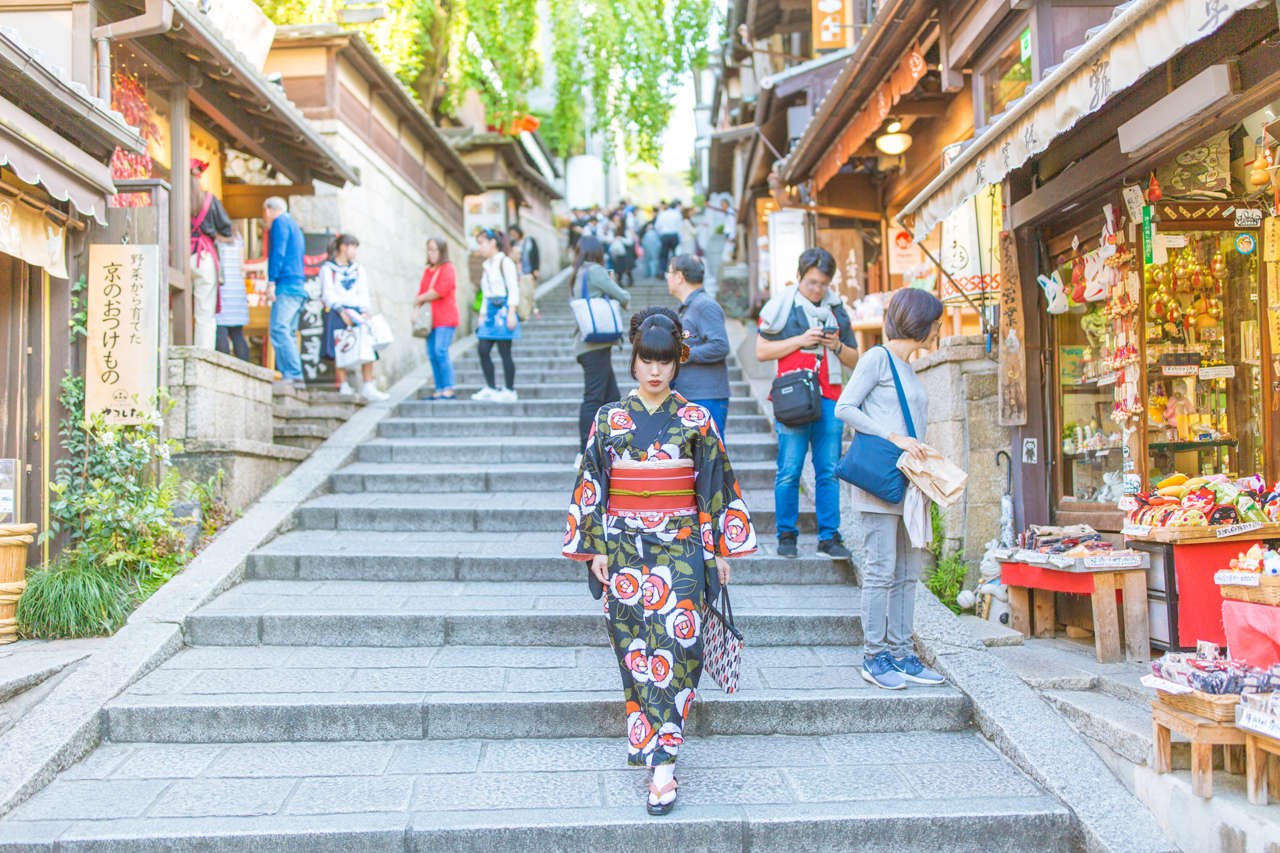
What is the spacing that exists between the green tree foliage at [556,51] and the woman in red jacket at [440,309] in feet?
17.4

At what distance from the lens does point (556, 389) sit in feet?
37.1

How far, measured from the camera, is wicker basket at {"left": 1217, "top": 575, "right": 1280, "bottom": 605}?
3826 mm

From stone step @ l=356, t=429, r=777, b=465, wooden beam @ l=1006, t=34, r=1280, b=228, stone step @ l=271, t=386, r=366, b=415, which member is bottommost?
stone step @ l=356, t=429, r=777, b=465

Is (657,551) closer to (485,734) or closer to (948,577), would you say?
(485,734)

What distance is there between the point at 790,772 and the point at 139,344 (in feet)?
16.2

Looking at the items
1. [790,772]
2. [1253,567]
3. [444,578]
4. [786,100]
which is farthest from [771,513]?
[786,100]

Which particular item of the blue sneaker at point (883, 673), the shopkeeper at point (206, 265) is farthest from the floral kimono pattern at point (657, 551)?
the shopkeeper at point (206, 265)

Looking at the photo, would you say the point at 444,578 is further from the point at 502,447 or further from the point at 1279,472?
the point at 1279,472

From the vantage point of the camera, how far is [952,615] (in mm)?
5645

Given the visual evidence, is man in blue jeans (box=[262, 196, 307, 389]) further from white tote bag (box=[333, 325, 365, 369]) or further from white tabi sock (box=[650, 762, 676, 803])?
white tabi sock (box=[650, 762, 676, 803])

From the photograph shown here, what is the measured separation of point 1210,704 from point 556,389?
849 cm

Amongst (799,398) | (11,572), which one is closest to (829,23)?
(799,398)

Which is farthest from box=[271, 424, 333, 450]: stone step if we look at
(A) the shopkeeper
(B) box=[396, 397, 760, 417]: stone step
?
(B) box=[396, 397, 760, 417]: stone step

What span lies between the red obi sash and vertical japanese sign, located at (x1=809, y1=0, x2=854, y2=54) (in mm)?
9519
